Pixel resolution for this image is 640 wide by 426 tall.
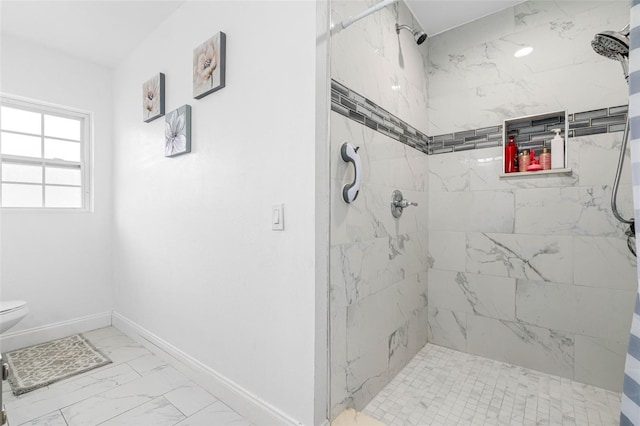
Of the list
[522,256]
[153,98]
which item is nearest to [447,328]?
[522,256]

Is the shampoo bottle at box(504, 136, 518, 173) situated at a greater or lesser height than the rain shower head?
lesser

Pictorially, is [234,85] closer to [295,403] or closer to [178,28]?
[178,28]

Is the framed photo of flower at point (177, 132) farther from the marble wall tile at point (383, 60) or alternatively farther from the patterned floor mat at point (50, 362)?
the patterned floor mat at point (50, 362)

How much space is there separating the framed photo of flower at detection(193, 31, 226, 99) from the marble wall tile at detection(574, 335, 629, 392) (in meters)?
2.58

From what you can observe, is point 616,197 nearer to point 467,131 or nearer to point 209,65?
point 467,131

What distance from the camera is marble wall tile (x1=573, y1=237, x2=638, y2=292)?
165 cm

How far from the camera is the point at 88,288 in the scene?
2715mm

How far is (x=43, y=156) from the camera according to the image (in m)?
2.57

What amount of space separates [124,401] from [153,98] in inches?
77.1

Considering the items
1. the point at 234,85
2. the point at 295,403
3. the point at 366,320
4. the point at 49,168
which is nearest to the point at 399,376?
the point at 366,320

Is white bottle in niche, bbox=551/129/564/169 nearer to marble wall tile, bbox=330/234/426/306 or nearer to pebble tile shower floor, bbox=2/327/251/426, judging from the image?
marble wall tile, bbox=330/234/426/306

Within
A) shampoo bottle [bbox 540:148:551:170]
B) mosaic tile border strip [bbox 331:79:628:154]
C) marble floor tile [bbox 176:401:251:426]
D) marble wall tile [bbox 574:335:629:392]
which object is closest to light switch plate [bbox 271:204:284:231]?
mosaic tile border strip [bbox 331:79:628:154]

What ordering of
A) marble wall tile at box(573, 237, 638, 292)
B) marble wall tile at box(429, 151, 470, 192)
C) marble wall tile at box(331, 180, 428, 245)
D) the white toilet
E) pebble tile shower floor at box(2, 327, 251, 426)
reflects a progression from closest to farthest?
marble wall tile at box(331, 180, 428, 245)
pebble tile shower floor at box(2, 327, 251, 426)
marble wall tile at box(573, 237, 638, 292)
the white toilet
marble wall tile at box(429, 151, 470, 192)

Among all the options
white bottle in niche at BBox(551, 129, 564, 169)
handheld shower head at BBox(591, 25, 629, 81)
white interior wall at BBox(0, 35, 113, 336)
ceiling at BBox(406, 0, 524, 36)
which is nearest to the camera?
handheld shower head at BBox(591, 25, 629, 81)
